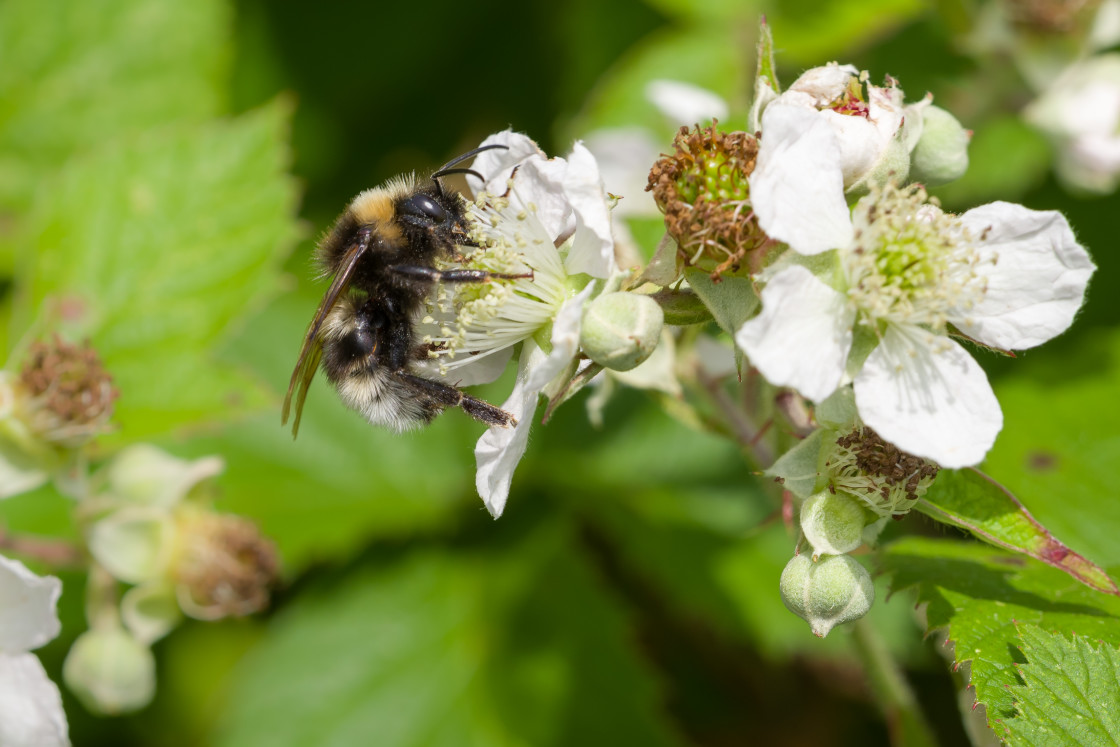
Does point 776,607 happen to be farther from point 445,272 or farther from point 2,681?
point 2,681

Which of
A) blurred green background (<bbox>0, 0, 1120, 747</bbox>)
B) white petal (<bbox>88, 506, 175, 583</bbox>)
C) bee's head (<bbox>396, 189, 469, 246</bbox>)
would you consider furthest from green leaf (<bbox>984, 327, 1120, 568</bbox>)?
white petal (<bbox>88, 506, 175, 583</bbox>)

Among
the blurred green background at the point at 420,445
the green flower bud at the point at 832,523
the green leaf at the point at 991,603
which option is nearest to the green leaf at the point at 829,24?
the blurred green background at the point at 420,445

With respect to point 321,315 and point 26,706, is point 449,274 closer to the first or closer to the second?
point 321,315

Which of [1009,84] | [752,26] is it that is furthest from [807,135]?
[752,26]

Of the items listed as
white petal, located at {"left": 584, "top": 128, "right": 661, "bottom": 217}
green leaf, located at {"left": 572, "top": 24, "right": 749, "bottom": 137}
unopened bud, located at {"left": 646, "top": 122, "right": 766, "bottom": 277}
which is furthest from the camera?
green leaf, located at {"left": 572, "top": 24, "right": 749, "bottom": 137}

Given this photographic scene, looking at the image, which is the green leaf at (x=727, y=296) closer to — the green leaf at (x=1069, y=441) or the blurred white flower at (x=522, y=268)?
the blurred white flower at (x=522, y=268)

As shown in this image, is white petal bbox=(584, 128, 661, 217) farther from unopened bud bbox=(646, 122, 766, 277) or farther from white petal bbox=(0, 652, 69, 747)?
white petal bbox=(0, 652, 69, 747)
